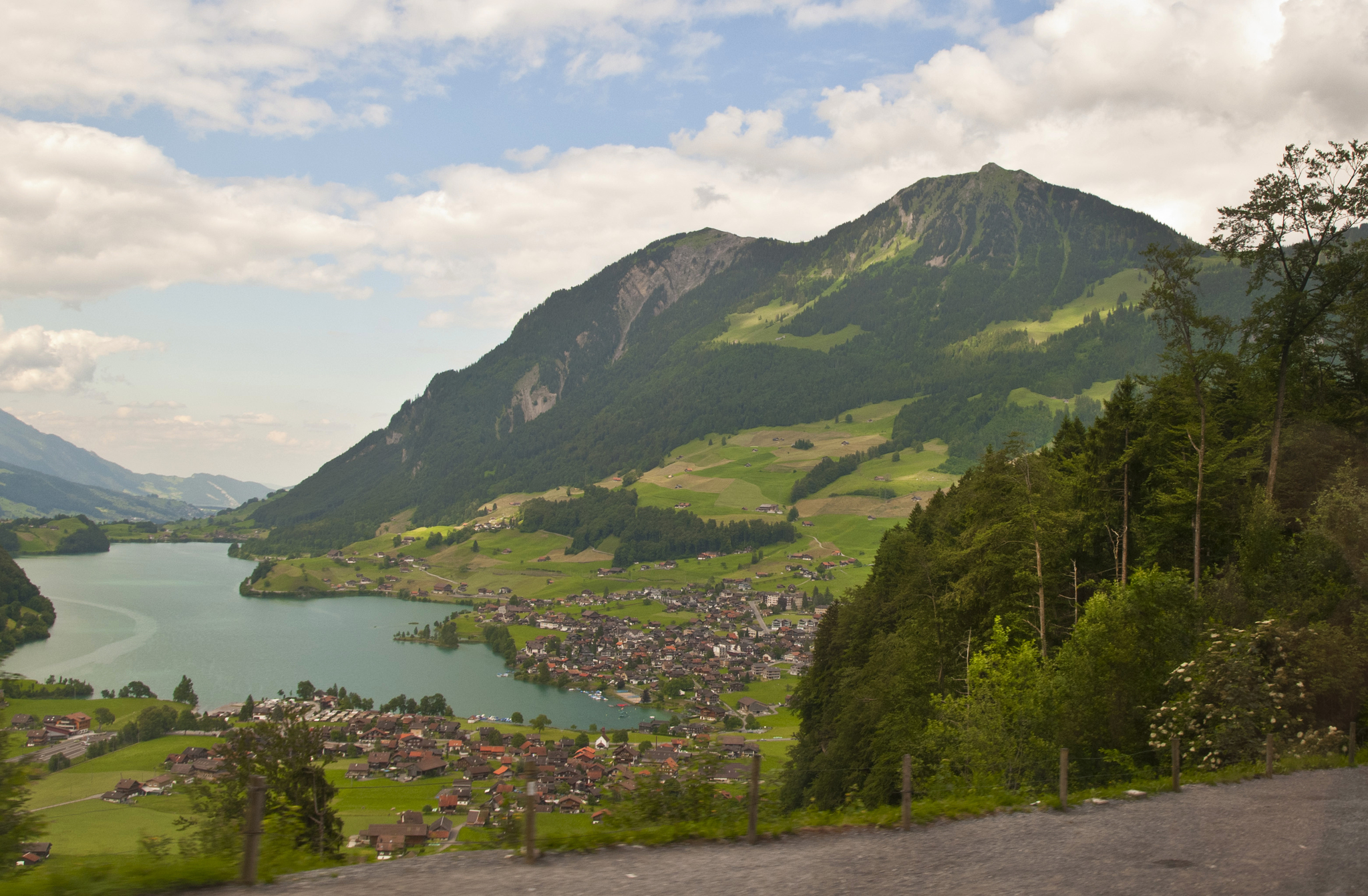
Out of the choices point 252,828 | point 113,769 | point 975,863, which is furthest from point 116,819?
point 975,863

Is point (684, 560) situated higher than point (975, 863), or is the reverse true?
point (975, 863)

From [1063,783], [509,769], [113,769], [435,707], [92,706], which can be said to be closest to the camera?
[1063,783]

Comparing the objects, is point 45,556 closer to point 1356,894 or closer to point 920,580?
point 920,580

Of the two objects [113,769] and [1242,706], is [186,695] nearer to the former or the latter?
[113,769]

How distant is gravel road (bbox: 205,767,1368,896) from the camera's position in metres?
8.01

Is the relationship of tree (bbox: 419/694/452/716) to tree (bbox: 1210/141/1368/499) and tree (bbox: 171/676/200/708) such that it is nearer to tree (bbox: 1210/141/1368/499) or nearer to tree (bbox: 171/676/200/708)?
tree (bbox: 171/676/200/708)

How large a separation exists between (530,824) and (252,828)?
2.73 metres

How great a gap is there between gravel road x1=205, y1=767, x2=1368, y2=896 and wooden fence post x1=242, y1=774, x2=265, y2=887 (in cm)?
20

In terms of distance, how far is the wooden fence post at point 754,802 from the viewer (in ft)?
32.0

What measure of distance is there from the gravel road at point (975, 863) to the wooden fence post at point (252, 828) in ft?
0.67

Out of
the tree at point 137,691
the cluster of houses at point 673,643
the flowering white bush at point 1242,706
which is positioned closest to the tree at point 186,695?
the tree at point 137,691

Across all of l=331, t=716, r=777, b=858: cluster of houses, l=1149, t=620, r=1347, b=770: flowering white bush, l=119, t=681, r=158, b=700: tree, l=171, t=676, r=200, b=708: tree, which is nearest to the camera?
l=331, t=716, r=777, b=858: cluster of houses

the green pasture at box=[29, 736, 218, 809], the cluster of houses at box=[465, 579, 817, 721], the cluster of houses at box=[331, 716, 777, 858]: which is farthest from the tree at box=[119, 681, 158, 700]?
the cluster of houses at box=[465, 579, 817, 721]

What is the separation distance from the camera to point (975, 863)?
9258 mm
